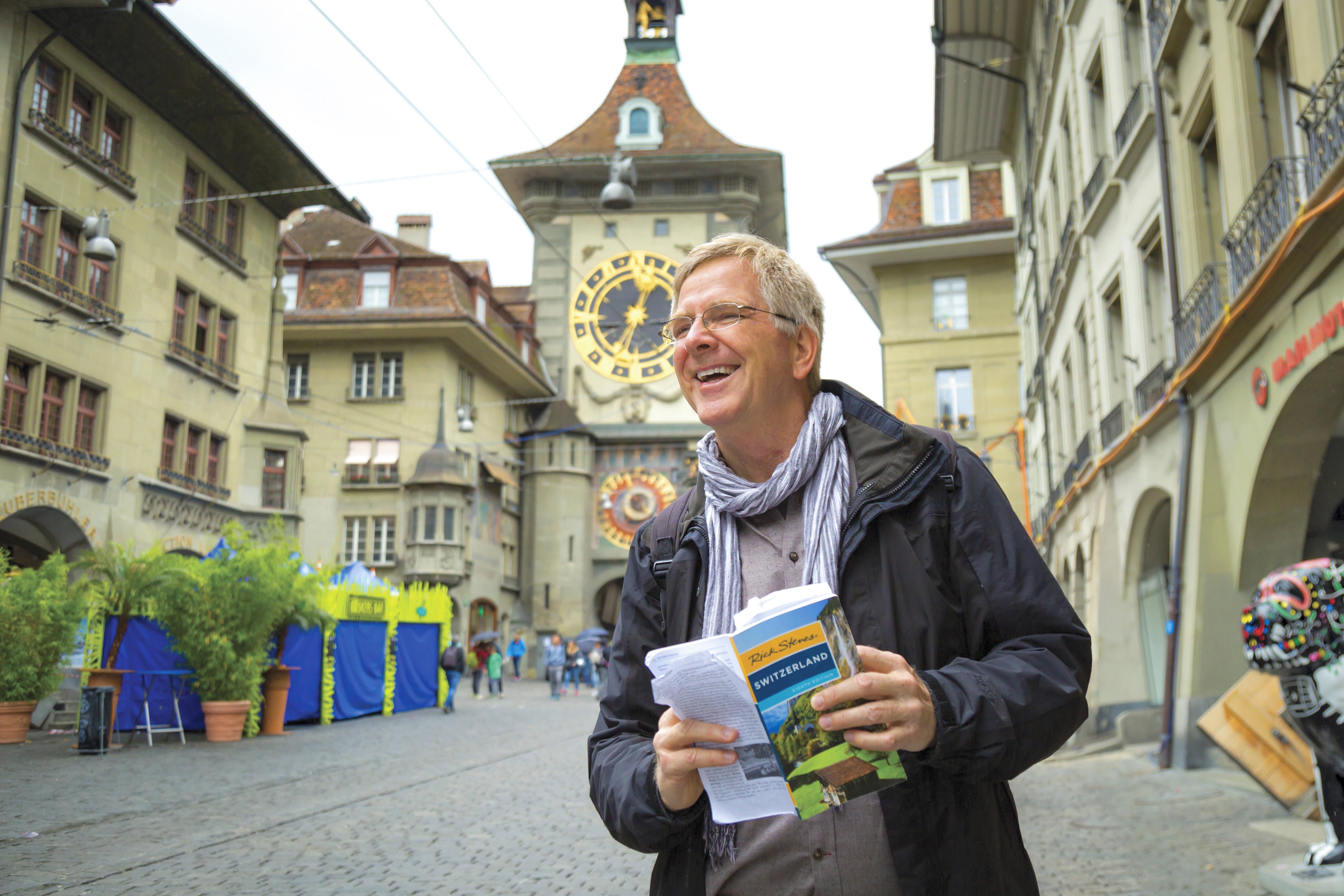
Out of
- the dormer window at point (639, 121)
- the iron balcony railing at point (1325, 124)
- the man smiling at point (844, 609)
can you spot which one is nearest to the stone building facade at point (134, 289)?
the iron balcony railing at point (1325, 124)

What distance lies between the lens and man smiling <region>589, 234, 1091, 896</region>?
207 centimetres

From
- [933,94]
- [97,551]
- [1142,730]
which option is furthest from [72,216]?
[1142,730]

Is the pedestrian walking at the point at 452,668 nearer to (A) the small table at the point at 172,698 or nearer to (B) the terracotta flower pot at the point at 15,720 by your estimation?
(A) the small table at the point at 172,698

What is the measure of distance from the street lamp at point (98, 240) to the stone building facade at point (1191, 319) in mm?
14349

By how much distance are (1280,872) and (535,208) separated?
44.0 metres

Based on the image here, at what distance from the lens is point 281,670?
1778 centimetres

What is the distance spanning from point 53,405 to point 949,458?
21.9 metres

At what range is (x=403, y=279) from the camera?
1603 inches

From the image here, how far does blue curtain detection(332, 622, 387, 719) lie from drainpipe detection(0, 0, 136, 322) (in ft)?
25.9

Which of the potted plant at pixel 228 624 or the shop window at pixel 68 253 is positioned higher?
the shop window at pixel 68 253

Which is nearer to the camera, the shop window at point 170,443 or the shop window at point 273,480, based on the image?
the shop window at point 170,443

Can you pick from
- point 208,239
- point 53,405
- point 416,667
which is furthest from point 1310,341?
point 208,239

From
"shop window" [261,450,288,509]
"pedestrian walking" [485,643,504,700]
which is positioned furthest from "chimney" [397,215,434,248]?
"pedestrian walking" [485,643,504,700]

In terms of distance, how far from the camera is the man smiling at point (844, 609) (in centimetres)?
207
